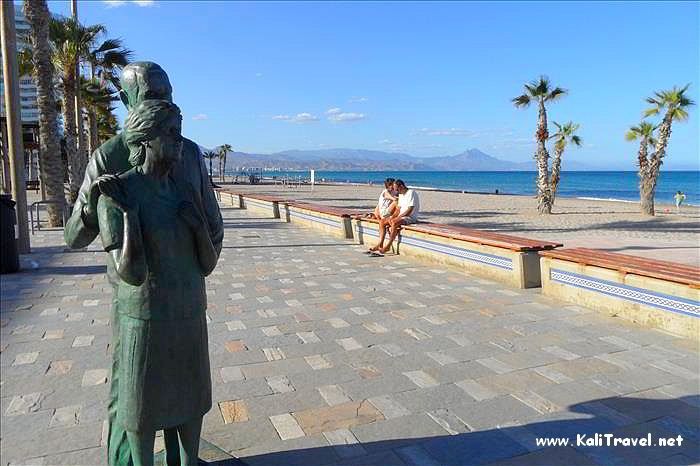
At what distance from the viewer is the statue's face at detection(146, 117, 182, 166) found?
69.9 inches

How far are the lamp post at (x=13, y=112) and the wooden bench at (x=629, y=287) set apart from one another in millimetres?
9272

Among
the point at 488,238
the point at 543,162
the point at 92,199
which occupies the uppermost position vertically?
the point at 543,162

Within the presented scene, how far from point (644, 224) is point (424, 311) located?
15.6 metres

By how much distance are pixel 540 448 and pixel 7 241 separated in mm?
8345

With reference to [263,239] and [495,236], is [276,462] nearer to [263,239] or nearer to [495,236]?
[495,236]

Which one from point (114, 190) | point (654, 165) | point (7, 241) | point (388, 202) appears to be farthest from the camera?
point (654, 165)

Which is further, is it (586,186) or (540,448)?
(586,186)

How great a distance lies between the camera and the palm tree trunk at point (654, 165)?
832 inches

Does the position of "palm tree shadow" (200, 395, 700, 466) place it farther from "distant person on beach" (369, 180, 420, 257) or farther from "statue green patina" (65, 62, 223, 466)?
"distant person on beach" (369, 180, 420, 257)

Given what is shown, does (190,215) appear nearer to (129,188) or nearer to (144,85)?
(129,188)

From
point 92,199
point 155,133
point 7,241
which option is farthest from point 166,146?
point 7,241

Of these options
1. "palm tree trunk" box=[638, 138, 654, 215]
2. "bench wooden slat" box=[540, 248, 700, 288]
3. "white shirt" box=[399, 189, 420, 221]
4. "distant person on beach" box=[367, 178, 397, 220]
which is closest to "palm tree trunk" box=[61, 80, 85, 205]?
"distant person on beach" box=[367, 178, 397, 220]

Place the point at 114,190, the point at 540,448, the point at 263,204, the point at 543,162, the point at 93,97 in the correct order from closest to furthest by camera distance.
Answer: the point at 114,190, the point at 540,448, the point at 263,204, the point at 543,162, the point at 93,97

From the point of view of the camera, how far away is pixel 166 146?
1785 mm
